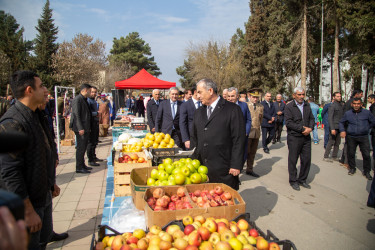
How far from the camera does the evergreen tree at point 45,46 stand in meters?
35.8

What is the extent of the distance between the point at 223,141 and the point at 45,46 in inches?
1622

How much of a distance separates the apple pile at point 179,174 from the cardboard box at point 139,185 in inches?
8.8

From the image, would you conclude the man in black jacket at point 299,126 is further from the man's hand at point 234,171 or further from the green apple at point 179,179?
the green apple at point 179,179

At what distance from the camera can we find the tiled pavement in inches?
149

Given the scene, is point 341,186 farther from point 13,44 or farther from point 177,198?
point 13,44

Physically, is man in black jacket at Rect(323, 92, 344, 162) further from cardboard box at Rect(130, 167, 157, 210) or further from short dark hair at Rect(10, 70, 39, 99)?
short dark hair at Rect(10, 70, 39, 99)

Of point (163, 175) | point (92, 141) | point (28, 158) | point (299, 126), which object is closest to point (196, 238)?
point (163, 175)

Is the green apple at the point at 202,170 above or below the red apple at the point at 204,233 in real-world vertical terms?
above

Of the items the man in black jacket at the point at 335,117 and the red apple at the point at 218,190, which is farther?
the man in black jacket at the point at 335,117

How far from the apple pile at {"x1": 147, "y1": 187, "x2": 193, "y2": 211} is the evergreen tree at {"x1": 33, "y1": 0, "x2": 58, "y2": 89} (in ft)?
124

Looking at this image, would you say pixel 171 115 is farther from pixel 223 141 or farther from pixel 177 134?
pixel 223 141

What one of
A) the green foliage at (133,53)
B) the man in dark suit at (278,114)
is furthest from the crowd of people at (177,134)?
the green foliage at (133,53)

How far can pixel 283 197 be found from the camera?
5.45 meters

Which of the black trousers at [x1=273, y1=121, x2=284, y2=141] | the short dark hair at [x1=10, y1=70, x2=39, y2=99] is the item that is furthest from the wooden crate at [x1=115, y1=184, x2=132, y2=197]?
the black trousers at [x1=273, y1=121, x2=284, y2=141]
